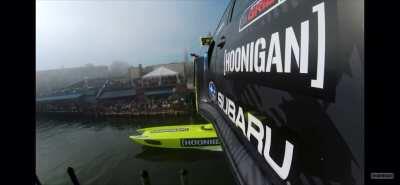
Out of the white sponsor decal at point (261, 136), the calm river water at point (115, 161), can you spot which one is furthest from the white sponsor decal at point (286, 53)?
the calm river water at point (115, 161)

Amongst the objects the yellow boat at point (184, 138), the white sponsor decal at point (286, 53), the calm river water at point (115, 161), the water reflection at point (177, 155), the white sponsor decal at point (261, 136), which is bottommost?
the calm river water at point (115, 161)

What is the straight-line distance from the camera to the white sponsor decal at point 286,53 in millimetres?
1133

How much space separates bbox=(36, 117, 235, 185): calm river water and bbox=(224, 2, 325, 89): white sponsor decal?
8115 millimetres

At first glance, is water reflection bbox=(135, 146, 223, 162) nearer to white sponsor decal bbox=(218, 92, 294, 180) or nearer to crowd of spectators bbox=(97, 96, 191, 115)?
white sponsor decal bbox=(218, 92, 294, 180)

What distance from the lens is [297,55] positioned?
1332 mm

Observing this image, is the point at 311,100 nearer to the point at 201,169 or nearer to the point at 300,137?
the point at 300,137

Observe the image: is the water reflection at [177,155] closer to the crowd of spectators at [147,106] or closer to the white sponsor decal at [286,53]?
the white sponsor decal at [286,53]

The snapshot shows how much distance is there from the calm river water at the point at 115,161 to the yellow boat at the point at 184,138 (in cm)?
94

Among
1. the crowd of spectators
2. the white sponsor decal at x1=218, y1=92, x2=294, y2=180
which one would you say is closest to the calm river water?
the white sponsor decal at x1=218, y1=92, x2=294, y2=180

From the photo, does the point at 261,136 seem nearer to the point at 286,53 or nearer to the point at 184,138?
the point at 286,53

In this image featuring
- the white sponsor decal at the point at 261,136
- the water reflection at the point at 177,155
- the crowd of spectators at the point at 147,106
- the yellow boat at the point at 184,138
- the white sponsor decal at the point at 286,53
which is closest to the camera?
the white sponsor decal at the point at 286,53

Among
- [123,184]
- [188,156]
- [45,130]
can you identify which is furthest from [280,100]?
[45,130]

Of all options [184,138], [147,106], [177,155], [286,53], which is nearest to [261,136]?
[286,53]
